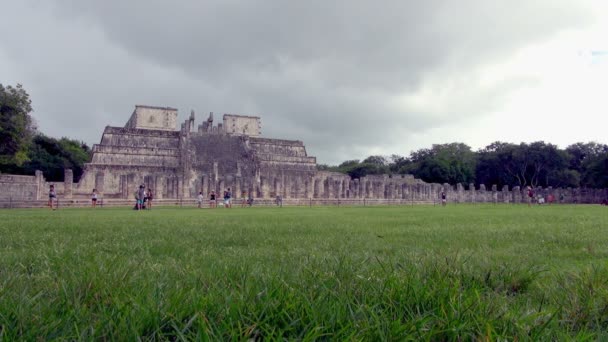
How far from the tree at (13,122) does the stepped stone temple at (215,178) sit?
3.69 m

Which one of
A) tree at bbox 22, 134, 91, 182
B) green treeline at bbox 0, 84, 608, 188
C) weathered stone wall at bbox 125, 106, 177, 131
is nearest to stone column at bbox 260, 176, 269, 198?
green treeline at bbox 0, 84, 608, 188

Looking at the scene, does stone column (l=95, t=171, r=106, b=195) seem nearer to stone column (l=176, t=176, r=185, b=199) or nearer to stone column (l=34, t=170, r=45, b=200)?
stone column (l=34, t=170, r=45, b=200)

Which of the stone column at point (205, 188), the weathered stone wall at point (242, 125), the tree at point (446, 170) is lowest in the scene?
the stone column at point (205, 188)

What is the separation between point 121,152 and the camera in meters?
36.7

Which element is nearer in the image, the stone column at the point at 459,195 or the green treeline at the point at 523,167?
the stone column at the point at 459,195

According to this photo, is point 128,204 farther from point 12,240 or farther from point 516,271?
point 516,271

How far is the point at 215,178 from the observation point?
35281 mm

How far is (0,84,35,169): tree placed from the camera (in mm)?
24172

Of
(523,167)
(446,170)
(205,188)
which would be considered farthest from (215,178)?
(523,167)

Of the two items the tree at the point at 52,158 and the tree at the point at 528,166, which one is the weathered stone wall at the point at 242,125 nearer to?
the tree at the point at 52,158

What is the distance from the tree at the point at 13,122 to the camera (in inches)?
952

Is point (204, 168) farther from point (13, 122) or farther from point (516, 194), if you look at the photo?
point (516, 194)

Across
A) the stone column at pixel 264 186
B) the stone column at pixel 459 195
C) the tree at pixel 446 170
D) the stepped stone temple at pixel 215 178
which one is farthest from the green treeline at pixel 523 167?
the stone column at pixel 264 186

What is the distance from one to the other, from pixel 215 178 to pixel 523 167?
136 ft
